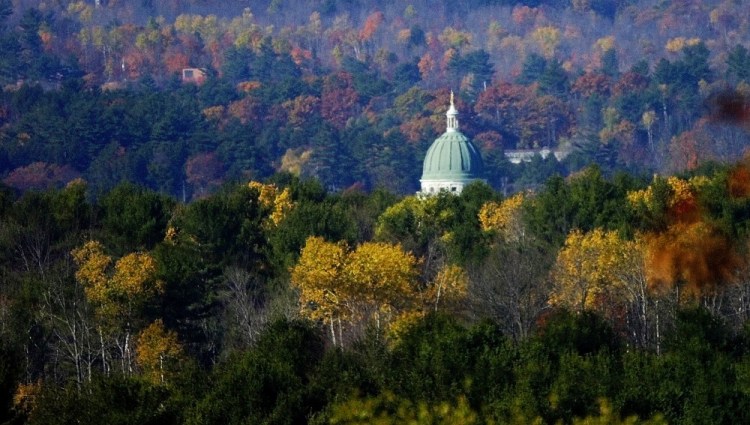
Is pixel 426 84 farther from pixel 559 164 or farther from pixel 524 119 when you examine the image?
pixel 559 164

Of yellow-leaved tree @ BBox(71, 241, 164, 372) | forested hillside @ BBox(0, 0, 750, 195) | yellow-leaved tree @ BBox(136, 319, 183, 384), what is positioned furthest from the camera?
forested hillside @ BBox(0, 0, 750, 195)

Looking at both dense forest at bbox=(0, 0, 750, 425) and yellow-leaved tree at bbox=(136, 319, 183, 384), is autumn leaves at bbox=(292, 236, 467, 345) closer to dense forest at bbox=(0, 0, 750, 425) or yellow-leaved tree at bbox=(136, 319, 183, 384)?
dense forest at bbox=(0, 0, 750, 425)

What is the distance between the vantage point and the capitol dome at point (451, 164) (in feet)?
439

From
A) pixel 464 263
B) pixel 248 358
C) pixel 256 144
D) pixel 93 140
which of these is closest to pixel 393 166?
pixel 256 144

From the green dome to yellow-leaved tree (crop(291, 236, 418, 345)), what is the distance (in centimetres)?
7545

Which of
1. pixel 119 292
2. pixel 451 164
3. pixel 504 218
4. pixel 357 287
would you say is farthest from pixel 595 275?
pixel 451 164

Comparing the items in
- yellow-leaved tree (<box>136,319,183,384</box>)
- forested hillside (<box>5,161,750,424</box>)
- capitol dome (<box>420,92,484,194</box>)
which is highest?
forested hillside (<box>5,161,750,424</box>)

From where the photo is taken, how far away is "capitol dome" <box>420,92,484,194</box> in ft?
439

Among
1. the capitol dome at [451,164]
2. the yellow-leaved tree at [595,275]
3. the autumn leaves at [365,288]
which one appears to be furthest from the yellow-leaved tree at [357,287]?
the capitol dome at [451,164]

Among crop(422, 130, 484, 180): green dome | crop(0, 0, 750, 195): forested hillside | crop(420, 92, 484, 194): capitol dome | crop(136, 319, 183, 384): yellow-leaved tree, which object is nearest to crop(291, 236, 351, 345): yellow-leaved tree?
crop(136, 319, 183, 384): yellow-leaved tree

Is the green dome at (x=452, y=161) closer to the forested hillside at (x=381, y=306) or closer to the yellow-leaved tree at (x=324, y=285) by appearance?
the forested hillside at (x=381, y=306)

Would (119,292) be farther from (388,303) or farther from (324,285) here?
(388,303)

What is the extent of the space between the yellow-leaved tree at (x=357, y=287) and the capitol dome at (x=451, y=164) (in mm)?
73295

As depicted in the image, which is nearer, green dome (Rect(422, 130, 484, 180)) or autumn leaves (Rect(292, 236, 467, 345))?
autumn leaves (Rect(292, 236, 467, 345))
